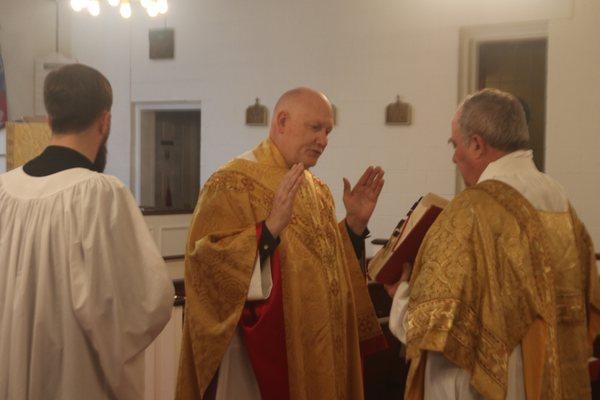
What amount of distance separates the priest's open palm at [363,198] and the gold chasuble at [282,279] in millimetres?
149

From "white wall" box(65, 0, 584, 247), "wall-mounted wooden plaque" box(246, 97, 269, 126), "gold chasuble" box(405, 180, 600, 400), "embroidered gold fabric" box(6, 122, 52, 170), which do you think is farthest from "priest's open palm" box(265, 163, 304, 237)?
"wall-mounted wooden plaque" box(246, 97, 269, 126)

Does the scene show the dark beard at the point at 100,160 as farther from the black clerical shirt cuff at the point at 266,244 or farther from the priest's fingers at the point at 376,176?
the priest's fingers at the point at 376,176

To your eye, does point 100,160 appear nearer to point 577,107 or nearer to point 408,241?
point 408,241

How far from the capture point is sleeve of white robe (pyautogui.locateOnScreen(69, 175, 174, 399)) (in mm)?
2117

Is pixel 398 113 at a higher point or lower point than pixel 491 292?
higher

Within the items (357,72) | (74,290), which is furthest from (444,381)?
(357,72)

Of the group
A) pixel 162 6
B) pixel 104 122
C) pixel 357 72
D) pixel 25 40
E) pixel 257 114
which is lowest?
pixel 104 122

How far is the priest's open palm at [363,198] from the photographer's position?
342cm

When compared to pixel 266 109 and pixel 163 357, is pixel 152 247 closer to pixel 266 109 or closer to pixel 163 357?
pixel 163 357

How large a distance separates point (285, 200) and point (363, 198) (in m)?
0.63

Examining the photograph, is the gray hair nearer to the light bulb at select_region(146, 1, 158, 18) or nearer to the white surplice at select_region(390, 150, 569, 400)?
the white surplice at select_region(390, 150, 569, 400)

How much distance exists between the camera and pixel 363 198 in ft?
11.3

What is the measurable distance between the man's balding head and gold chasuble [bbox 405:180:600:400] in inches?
37.2

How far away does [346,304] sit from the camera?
3219mm
